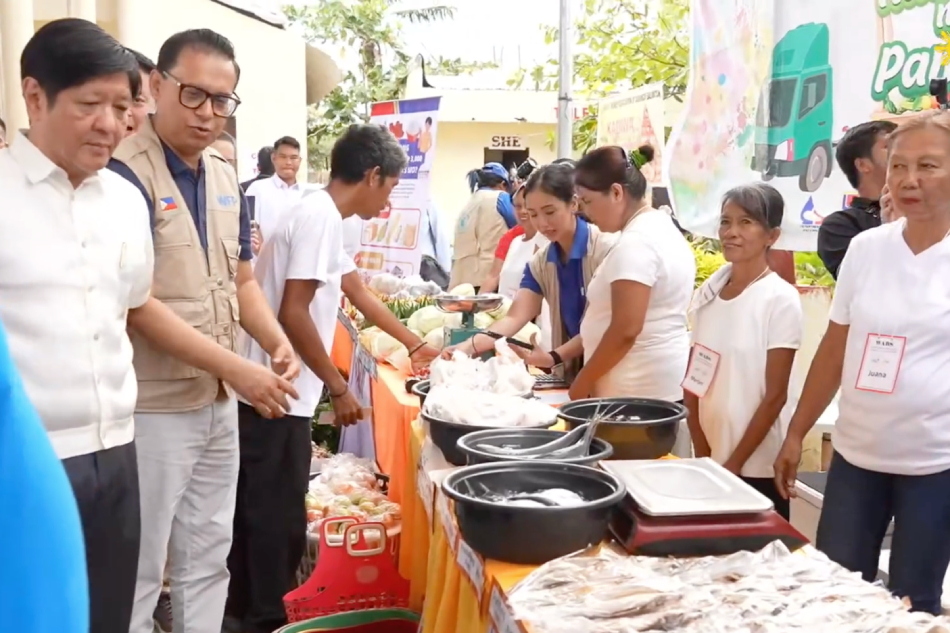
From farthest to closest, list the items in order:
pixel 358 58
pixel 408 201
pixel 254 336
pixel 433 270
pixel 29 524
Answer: pixel 358 58 < pixel 433 270 < pixel 408 201 < pixel 254 336 < pixel 29 524

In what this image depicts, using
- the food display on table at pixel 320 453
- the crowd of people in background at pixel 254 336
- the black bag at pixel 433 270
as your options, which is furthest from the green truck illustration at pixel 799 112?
the black bag at pixel 433 270

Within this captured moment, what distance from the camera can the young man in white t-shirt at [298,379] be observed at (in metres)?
2.62

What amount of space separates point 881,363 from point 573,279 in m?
1.34

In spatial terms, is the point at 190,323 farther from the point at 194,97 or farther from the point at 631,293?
the point at 631,293

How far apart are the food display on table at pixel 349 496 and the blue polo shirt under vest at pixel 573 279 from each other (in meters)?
0.97

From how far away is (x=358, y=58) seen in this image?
1591 cm

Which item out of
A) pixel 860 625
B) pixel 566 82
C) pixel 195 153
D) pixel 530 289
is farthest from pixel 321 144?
pixel 860 625

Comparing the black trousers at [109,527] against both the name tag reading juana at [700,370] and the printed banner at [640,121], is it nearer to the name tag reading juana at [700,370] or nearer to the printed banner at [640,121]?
the name tag reading juana at [700,370]

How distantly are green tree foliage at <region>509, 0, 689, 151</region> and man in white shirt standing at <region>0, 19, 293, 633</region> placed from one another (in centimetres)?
722

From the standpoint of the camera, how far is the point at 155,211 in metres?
1.96

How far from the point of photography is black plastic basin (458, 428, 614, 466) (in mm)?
1681

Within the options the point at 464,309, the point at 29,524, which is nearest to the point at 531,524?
the point at 29,524

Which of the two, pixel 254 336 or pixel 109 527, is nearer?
pixel 109 527

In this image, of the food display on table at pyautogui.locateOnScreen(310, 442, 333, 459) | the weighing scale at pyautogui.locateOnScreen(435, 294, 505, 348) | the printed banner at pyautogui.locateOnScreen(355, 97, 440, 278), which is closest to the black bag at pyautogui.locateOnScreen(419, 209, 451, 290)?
A: the printed banner at pyautogui.locateOnScreen(355, 97, 440, 278)
